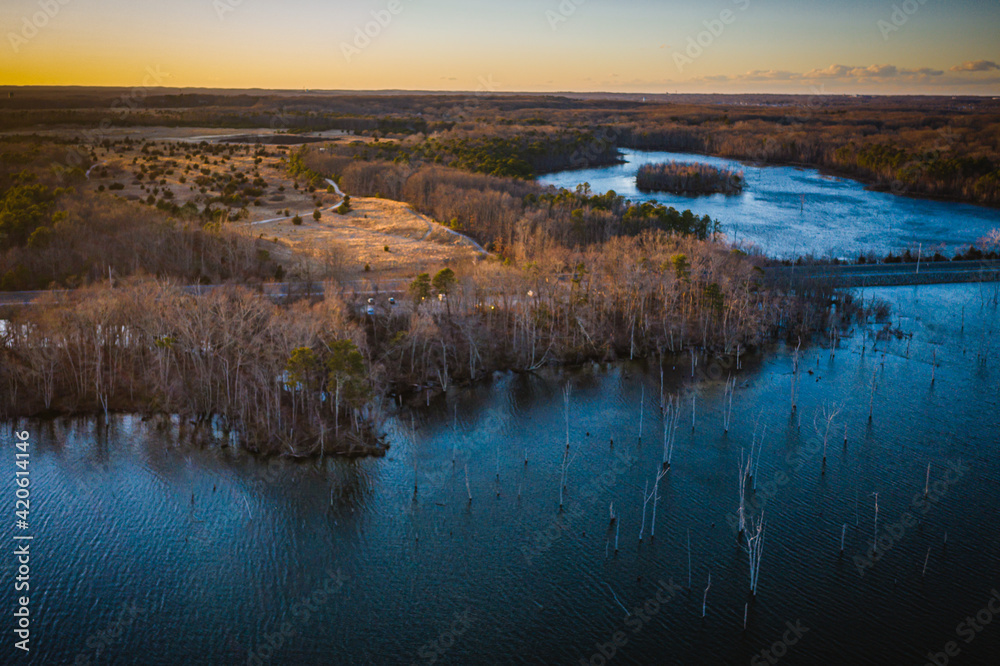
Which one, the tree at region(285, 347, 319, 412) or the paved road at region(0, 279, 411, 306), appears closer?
the tree at region(285, 347, 319, 412)

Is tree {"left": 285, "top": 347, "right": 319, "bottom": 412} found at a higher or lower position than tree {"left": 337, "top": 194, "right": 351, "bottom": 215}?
lower

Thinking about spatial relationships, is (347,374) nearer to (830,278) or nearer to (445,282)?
(445,282)

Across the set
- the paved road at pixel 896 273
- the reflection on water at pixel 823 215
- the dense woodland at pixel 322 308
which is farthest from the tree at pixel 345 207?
the paved road at pixel 896 273

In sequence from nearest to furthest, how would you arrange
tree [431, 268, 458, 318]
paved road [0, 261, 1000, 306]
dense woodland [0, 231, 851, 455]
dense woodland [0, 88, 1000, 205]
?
dense woodland [0, 231, 851, 455] → tree [431, 268, 458, 318] → paved road [0, 261, 1000, 306] → dense woodland [0, 88, 1000, 205]

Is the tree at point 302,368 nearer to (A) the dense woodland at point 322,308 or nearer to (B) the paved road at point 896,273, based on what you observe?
(A) the dense woodland at point 322,308

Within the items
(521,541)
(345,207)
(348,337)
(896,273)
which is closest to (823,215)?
(896,273)

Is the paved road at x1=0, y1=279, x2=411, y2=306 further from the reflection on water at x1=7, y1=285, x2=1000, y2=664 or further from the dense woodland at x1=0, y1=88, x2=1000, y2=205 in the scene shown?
the dense woodland at x1=0, y1=88, x2=1000, y2=205

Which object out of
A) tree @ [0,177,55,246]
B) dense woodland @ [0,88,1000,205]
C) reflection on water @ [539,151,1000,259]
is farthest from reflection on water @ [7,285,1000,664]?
dense woodland @ [0,88,1000,205]
